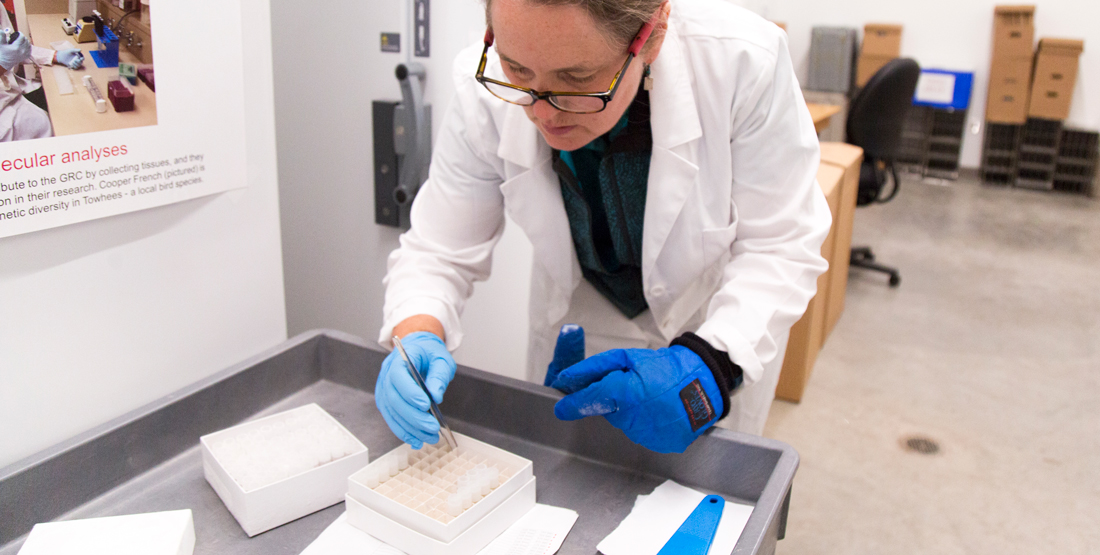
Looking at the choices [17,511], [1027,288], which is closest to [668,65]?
[17,511]

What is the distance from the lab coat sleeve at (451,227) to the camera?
1168 mm

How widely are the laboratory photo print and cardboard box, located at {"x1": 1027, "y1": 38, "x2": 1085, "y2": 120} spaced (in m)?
5.57

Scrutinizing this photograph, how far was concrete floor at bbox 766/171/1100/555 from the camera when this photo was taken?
6.70 feet

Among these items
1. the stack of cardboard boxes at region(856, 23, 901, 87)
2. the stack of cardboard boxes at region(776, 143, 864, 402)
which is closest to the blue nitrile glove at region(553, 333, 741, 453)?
the stack of cardboard boxes at region(776, 143, 864, 402)

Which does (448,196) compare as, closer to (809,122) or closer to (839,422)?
(809,122)

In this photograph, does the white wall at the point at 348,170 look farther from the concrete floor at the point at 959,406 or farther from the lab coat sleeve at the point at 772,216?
the concrete floor at the point at 959,406

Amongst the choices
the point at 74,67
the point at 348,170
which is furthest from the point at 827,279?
the point at 74,67

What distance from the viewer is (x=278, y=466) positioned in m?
0.88

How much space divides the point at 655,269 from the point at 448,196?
13.7 inches

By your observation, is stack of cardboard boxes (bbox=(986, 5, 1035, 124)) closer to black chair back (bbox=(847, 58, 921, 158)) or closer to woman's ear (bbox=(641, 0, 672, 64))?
black chair back (bbox=(847, 58, 921, 158))

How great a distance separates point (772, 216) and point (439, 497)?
24.4 inches

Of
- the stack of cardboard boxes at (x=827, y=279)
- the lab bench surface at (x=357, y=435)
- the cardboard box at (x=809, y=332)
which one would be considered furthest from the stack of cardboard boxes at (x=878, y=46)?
the lab bench surface at (x=357, y=435)

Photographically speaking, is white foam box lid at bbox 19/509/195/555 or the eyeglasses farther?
the eyeglasses

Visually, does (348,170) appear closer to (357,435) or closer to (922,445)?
(357,435)
